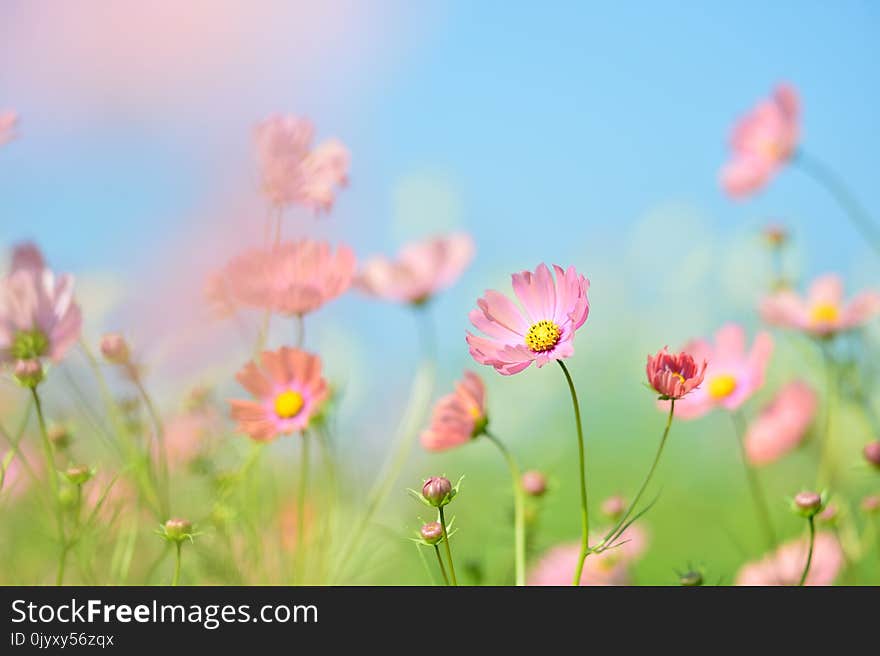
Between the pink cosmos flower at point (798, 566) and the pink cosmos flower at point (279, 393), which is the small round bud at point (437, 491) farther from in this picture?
the pink cosmos flower at point (798, 566)

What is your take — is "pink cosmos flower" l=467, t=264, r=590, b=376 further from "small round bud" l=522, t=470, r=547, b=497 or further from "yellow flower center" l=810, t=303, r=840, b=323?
"yellow flower center" l=810, t=303, r=840, b=323

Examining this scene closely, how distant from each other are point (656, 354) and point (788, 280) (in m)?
0.65

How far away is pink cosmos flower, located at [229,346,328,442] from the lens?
0.49 meters

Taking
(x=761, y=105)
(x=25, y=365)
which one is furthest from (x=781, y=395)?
(x=25, y=365)

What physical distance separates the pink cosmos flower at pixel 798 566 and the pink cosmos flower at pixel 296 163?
0.43 meters

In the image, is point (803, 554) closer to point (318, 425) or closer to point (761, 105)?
point (318, 425)

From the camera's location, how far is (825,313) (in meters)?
0.80

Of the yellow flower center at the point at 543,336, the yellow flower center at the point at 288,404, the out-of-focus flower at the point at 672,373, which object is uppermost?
the yellow flower center at the point at 288,404

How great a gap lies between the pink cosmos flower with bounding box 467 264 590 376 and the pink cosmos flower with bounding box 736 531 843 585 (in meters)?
0.38

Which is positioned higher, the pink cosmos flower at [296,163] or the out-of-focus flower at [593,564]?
the pink cosmos flower at [296,163]

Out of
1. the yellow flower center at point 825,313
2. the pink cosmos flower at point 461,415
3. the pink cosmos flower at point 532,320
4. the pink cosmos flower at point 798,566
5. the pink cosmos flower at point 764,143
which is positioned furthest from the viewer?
the pink cosmos flower at point 764,143

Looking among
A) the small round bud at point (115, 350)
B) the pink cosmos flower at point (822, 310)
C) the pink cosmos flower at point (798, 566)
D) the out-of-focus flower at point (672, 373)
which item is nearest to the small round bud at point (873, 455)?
the pink cosmos flower at point (798, 566)

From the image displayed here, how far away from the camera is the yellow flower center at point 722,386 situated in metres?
0.69

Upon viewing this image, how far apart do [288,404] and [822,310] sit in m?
0.53
